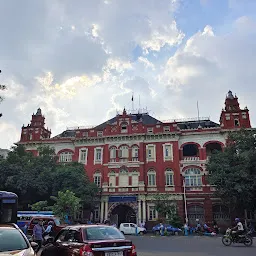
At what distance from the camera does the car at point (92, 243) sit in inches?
262

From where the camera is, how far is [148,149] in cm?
3822

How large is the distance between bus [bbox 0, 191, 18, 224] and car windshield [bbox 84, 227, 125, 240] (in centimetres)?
811

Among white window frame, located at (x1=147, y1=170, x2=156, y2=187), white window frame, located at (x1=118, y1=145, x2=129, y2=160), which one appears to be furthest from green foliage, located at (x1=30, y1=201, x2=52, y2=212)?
white window frame, located at (x1=147, y1=170, x2=156, y2=187)

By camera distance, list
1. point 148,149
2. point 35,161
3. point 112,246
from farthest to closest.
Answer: point 148,149
point 35,161
point 112,246

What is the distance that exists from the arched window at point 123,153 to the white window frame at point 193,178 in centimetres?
822

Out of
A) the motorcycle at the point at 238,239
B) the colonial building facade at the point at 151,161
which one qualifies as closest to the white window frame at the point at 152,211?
the colonial building facade at the point at 151,161

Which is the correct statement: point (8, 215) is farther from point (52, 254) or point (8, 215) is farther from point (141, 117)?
point (141, 117)

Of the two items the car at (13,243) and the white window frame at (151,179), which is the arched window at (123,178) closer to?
the white window frame at (151,179)

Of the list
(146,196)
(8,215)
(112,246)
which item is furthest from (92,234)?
(146,196)

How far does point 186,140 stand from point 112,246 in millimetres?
32041

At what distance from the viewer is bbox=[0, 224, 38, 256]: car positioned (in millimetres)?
5875

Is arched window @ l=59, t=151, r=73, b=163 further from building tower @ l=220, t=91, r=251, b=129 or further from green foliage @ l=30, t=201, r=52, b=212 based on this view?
building tower @ l=220, t=91, r=251, b=129

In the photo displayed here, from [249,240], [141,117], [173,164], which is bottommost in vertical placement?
[249,240]

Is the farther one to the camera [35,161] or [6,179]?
[35,161]
